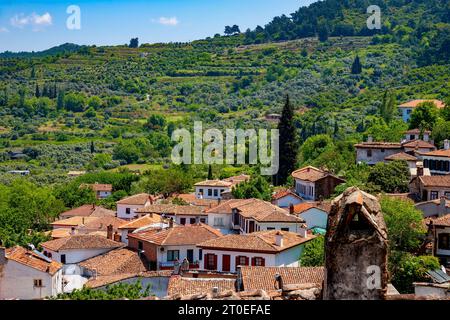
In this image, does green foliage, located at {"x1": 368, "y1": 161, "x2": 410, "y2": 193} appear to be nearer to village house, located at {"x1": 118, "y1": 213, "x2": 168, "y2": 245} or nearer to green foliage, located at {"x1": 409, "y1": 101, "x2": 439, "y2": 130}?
village house, located at {"x1": 118, "y1": 213, "x2": 168, "y2": 245}

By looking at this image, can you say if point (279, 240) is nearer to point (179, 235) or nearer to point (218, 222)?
point (179, 235)

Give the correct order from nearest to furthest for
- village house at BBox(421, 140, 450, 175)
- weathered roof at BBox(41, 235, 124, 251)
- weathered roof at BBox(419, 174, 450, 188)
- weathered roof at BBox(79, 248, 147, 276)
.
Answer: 1. weathered roof at BBox(79, 248, 147, 276)
2. weathered roof at BBox(41, 235, 124, 251)
3. weathered roof at BBox(419, 174, 450, 188)
4. village house at BBox(421, 140, 450, 175)

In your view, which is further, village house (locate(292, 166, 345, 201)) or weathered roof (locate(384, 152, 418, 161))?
weathered roof (locate(384, 152, 418, 161))

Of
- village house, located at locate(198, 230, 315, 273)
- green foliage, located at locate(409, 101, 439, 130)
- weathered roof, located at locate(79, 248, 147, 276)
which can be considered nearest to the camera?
village house, located at locate(198, 230, 315, 273)

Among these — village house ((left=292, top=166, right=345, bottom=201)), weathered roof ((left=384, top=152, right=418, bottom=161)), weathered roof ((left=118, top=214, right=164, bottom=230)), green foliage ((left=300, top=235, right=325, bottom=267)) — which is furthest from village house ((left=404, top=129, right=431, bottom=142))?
green foliage ((left=300, top=235, right=325, bottom=267))

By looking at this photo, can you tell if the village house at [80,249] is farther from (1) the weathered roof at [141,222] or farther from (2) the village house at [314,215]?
(2) the village house at [314,215]

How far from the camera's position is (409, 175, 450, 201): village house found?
4528 cm

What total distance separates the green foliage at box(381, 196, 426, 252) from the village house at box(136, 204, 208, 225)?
1672 cm

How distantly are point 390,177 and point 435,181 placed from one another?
150 inches

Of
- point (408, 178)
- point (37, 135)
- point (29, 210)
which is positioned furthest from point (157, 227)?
point (37, 135)

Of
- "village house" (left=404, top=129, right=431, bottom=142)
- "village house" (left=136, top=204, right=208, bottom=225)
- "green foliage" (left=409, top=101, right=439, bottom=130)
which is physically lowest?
"village house" (left=136, top=204, right=208, bottom=225)

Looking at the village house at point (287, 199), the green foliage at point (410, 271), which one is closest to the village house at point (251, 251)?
the green foliage at point (410, 271)

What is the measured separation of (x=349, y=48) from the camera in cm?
18462
